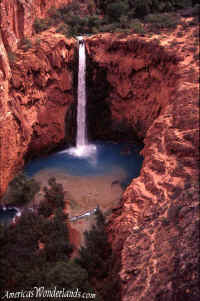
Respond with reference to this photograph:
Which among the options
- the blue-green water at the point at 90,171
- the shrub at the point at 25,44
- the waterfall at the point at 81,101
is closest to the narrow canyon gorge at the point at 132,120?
the shrub at the point at 25,44

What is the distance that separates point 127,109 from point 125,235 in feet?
28.6

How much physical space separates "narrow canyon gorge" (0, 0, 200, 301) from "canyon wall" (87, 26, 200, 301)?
0.03 metres

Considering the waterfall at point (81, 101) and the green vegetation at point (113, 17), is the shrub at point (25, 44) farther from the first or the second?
the waterfall at point (81, 101)

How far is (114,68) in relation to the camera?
13.3 meters

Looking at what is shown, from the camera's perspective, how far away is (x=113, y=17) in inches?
623

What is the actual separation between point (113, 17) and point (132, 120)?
7.36m

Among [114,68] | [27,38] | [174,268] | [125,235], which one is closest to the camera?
[174,268]

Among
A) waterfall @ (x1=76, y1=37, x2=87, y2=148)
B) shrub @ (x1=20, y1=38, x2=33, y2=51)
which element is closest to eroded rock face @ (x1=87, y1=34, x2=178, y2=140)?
waterfall @ (x1=76, y1=37, x2=87, y2=148)

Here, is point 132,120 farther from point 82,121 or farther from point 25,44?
point 25,44

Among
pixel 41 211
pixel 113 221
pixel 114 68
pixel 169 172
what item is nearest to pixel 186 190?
pixel 169 172

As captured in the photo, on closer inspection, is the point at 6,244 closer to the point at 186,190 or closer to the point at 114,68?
the point at 186,190

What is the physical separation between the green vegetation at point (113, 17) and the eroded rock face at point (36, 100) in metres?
1.96

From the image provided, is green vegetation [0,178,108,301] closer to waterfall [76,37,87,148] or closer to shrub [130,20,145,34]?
waterfall [76,37,87,148]

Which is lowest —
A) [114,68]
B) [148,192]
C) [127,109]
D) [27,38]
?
[148,192]
